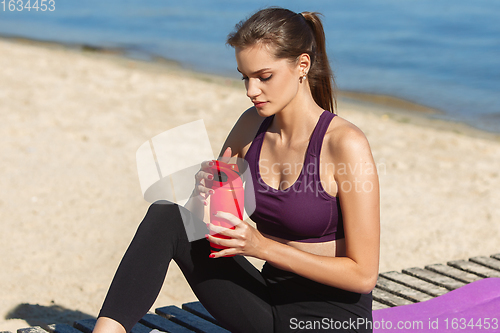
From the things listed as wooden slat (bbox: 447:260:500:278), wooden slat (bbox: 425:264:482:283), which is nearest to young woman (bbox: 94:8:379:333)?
wooden slat (bbox: 425:264:482:283)

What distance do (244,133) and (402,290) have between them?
4.29ft

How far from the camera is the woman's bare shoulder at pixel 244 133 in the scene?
2346 mm

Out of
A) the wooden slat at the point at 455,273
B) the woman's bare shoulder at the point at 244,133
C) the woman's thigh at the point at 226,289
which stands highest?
the woman's bare shoulder at the point at 244,133

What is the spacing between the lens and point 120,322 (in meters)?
1.96

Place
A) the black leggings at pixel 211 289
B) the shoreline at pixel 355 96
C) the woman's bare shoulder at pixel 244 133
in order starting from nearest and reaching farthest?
the black leggings at pixel 211 289 < the woman's bare shoulder at pixel 244 133 < the shoreline at pixel 355 96

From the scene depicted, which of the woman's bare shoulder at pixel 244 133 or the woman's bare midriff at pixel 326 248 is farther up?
the woman's bare shoulder at pixel 244 133

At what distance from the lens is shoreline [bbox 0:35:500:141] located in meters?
8.24

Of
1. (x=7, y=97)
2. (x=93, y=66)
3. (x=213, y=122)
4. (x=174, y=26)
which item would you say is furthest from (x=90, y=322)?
(x=174, y=26)

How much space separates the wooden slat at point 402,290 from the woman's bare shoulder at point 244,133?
1230 mm

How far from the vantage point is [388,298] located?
9.54ft

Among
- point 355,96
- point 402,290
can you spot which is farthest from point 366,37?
point 402,290

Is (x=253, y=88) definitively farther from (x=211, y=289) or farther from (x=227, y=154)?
(x=211, y=289)

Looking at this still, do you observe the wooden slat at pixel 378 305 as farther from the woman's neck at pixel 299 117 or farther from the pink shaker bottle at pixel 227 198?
the pink shaker bottle at pixel 227 198

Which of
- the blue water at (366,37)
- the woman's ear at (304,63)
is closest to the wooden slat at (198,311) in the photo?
the woman's ear at (304,63)
